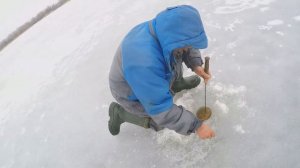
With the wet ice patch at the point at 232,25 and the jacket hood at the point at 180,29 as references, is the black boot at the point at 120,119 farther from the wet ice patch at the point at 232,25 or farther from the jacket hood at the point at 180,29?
the wet ice patch at the point at 232,25

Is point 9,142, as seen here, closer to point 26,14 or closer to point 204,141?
point 204,141

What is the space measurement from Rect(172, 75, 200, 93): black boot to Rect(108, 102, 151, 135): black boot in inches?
18.2

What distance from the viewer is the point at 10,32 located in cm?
591

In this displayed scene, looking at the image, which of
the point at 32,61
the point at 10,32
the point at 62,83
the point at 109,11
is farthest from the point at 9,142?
the point at 10,32

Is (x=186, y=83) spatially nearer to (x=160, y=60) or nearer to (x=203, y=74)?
(x=203, y=74)

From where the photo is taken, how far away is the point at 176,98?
283cm

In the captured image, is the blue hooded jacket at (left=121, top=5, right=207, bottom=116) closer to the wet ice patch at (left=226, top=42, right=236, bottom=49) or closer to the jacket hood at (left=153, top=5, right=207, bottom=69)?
the jacket hood at (left=153, top=5, right=207, bottom=69)

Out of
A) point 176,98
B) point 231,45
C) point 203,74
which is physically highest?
point 203,74

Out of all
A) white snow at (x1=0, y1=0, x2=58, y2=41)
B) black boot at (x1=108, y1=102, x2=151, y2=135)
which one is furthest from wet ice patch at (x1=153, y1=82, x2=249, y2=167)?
white snow at (x1=0, y1=0, x2=58, y2=41)

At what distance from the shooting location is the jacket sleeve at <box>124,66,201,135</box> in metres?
1.96

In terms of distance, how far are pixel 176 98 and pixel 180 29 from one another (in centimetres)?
112

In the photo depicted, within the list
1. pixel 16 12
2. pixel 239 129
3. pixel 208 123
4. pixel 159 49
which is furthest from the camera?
pixel 16 12

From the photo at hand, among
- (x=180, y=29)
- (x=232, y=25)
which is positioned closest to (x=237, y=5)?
(x=232, y=25)

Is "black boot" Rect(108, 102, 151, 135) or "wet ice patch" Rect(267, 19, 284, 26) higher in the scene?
"wet ice patch" Rect(267, 19, 284, 26)
